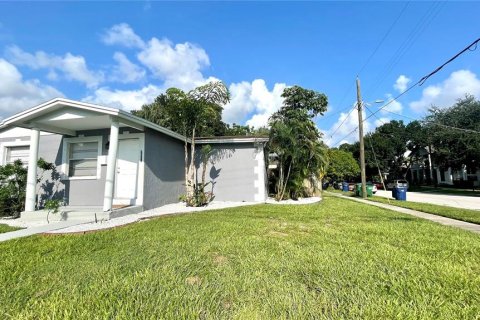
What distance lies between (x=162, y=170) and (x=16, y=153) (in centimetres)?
621

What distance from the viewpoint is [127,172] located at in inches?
375

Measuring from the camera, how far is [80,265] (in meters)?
3.65

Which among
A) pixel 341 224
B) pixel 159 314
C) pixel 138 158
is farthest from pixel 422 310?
pixel 138 158

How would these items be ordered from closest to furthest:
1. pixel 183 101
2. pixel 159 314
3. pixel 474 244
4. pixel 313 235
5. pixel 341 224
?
1. pixel 159 314
2. pixel 474 244
3. pixel 313 235
4. pixel 341 224
5. pixel 183 101

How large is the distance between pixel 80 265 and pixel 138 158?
610 cm

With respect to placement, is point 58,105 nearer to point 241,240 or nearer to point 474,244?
point 241,240

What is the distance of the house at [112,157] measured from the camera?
830 centimetres

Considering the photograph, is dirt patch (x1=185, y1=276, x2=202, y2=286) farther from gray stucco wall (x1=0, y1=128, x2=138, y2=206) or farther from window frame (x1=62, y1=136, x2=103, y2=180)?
window frame (x1=62, y1=136, x2=103, y2=180)

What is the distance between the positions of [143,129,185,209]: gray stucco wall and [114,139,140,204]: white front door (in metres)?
0.40

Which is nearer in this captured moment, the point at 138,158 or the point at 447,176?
the point at 138,158

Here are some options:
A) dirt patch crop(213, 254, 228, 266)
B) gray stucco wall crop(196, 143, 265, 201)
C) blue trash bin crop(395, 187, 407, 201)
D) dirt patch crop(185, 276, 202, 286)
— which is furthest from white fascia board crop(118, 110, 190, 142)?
blue trash bin crop(395, 187, 407, 201)

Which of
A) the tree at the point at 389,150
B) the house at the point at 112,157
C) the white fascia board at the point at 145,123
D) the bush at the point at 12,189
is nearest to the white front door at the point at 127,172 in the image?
the house at the point at 112,157

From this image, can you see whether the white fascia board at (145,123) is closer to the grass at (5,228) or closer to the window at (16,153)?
the grass at (5,228)

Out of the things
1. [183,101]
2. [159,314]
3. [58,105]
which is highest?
[183,101]
